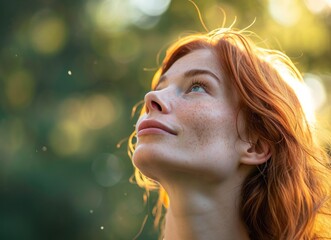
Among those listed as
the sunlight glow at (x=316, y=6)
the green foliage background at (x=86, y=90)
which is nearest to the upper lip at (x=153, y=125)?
the green foliage background at (x=86, y=90)

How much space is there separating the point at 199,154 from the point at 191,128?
0.32 ft

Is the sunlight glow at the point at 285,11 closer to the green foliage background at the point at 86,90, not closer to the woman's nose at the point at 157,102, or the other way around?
the green foliage background at the point at 86,90

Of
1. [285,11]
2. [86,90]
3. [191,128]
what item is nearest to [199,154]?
[191,128]

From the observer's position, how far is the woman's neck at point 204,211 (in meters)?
2.34

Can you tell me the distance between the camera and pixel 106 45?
261 inches

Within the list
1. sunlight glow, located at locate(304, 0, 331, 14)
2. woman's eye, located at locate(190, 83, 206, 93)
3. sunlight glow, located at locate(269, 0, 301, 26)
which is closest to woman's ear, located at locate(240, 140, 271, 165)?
woman's eye, located at locate(190, 83, 206, 93)

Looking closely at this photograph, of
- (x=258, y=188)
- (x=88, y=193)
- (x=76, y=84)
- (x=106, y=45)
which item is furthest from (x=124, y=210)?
(x=258, y=188)

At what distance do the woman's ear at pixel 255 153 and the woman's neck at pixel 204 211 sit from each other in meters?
0.09

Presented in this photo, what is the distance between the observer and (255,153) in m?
2.43

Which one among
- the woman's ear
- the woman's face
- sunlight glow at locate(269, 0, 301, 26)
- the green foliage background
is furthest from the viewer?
sunlight glow at locate(269, 0, 301, 26)

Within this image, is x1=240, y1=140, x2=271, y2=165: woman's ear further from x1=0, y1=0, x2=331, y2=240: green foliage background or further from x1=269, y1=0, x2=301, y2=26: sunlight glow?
x1=269, y1=0, x2=301, y2=26: sunlight glow

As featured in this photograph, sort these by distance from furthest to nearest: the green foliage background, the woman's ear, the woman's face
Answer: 1. the green foliage background
2. the woman's ear
3. the woman's face

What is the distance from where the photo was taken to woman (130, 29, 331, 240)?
7.58 feet

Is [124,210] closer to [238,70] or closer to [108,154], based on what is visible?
[108,154]
